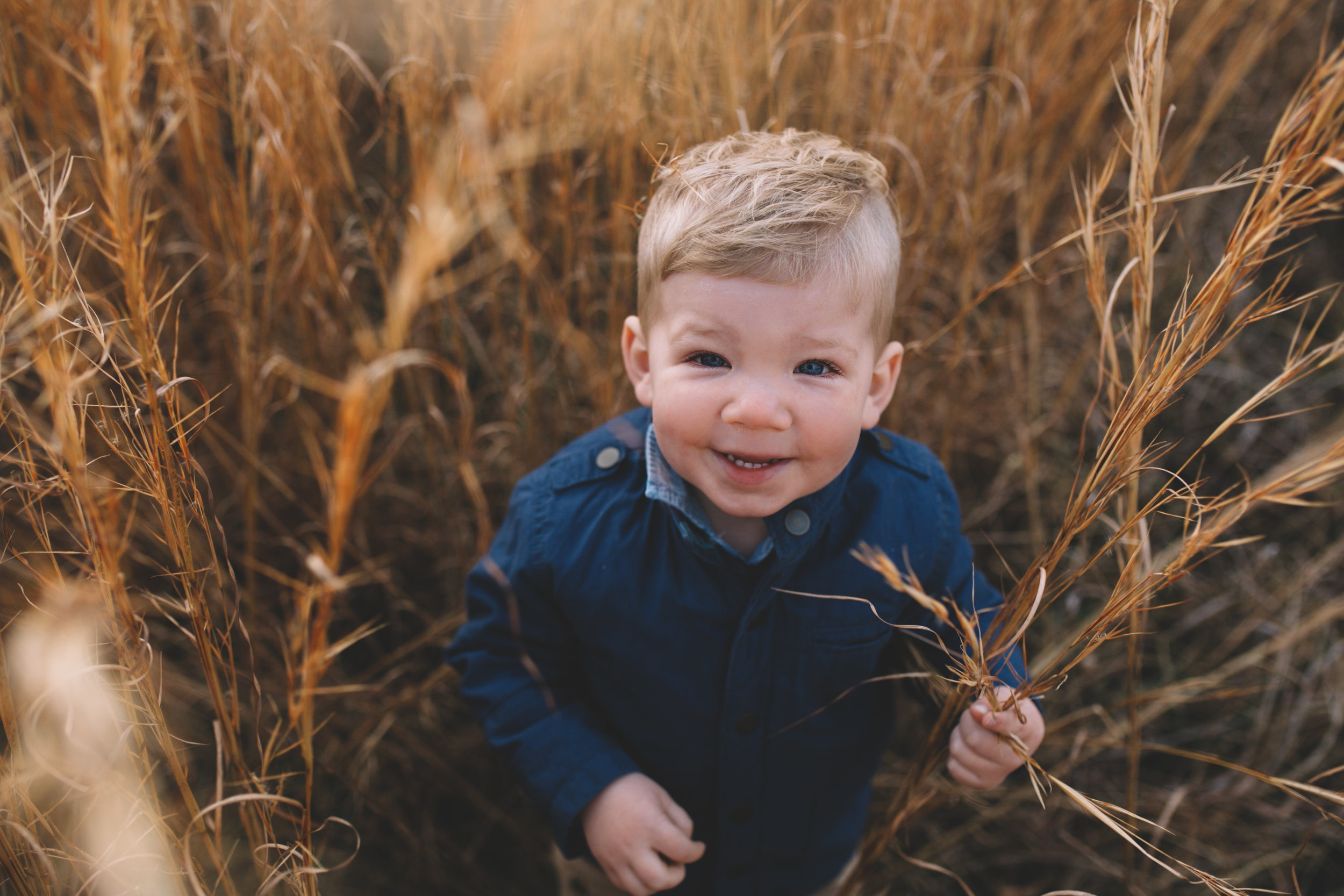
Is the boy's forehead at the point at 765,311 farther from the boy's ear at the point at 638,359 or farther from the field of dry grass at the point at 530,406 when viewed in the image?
the field of dry grass at the point at 530,406

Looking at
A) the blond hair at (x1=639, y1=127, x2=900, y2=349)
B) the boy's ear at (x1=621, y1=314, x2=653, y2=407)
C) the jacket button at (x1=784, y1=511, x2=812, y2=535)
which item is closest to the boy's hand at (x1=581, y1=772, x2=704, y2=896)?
the jacket button at (x1=784, y1=511, x2=812, y2=535)

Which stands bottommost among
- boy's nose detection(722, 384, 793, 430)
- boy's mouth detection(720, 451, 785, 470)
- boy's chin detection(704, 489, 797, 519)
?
boy's chin detection(704, 489, 797, 519)

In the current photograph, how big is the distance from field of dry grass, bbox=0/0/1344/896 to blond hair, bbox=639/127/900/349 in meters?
0.23

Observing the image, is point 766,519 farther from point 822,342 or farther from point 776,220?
point 776,220

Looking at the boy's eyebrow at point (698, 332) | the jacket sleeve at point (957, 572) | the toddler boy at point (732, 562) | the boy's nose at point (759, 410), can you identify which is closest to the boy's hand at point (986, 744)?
the toddler boy at point (732, 562)

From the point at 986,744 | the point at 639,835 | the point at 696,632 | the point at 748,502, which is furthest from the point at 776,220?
the point at 639,835

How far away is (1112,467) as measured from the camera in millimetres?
861

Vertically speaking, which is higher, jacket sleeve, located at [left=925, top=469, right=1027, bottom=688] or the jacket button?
the jacket button

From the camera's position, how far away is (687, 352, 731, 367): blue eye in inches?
38.1

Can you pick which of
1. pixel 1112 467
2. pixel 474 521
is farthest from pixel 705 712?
pixel 474 521

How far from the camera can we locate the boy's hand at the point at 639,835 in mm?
1066

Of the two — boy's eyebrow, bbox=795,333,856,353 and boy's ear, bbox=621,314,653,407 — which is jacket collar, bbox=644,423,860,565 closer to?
boy's ear, bbox=621,314,653,407

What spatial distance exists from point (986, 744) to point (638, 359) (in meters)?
0.65

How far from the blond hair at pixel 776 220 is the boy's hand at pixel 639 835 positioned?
627 millimetres
